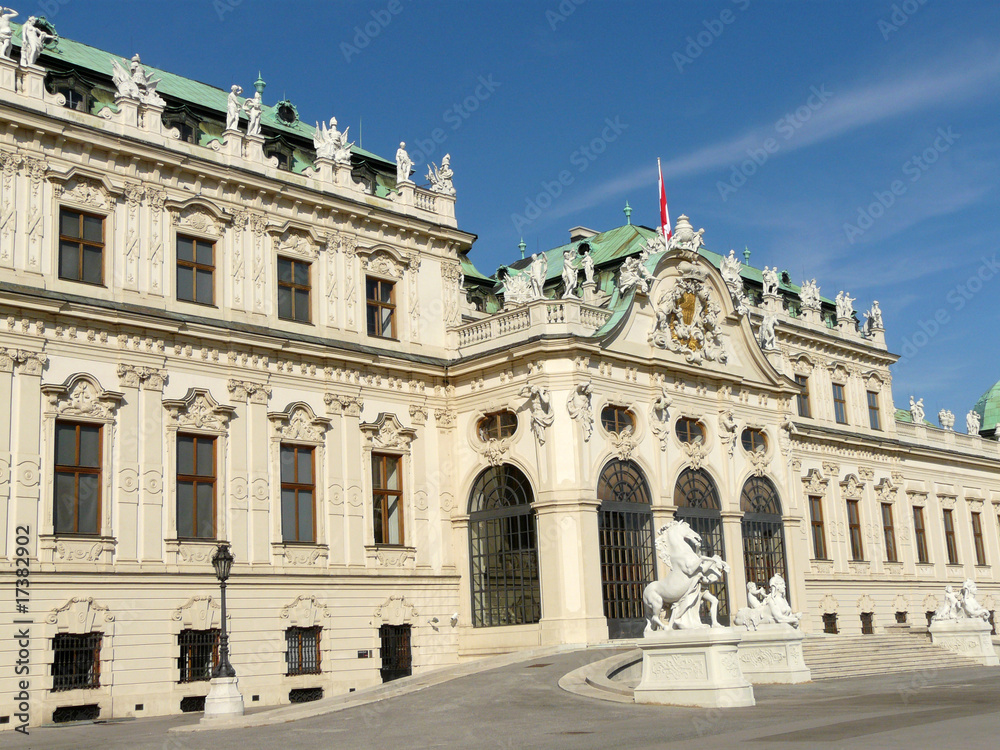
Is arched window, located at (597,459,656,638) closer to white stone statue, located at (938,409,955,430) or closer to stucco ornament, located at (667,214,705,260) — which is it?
stucco ornament, located at (667,214,705,260)

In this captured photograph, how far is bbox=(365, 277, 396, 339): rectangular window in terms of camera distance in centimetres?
3491

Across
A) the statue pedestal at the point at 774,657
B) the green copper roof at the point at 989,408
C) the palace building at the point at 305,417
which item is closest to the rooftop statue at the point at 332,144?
the palace building at the point at 305,417

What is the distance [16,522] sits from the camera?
25.9m

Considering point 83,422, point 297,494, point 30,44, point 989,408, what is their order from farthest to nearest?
point 989,408 → point 297,494 → point 30,44 → point 83,422

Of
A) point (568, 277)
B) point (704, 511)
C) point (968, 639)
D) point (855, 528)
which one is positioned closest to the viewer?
point (568, 277)

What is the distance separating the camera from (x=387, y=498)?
33.9 meters

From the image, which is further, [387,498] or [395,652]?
[387,498]

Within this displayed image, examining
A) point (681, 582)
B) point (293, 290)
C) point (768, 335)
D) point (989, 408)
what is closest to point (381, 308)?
point (293, 290)

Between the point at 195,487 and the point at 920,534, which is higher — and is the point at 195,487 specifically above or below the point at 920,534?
above

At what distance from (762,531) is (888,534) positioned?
49.8 ft

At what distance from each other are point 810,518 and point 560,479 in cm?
1946

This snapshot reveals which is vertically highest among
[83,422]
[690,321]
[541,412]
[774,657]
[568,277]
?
[568,277]

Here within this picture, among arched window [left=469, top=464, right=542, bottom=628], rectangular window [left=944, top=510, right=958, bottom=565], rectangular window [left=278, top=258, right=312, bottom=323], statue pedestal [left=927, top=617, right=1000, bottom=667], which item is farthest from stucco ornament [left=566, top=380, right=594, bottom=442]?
rectangular window [left=944, top=510, right=958, bottom=565]

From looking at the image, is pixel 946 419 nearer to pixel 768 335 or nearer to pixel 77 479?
pixel 768 335
